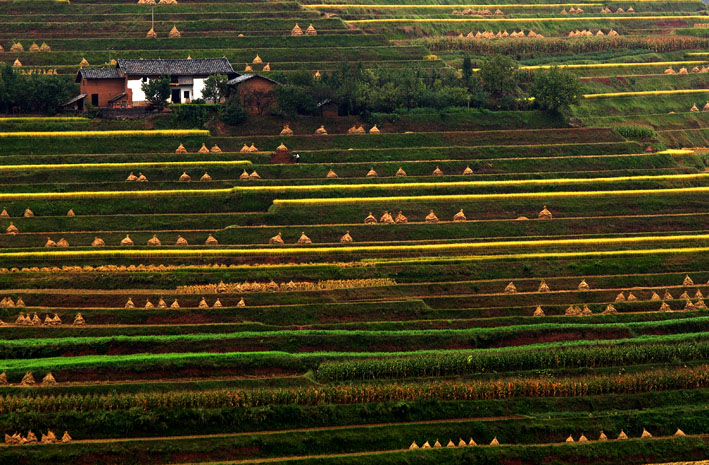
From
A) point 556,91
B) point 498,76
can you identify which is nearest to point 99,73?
point 498,76

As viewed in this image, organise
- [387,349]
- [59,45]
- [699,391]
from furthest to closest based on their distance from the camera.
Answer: [59,45]
[387,349]
[699,391]

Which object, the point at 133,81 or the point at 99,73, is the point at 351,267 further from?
the point at 99,73

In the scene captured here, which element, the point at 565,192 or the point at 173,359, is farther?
the point at 565,192

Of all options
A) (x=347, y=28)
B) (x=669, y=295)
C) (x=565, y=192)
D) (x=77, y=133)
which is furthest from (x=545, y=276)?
(x=347, y=28)

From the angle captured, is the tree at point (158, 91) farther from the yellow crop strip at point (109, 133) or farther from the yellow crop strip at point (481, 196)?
the yellow crop strip at point (481, 196)

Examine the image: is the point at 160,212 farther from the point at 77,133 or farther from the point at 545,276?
the point at 545,276

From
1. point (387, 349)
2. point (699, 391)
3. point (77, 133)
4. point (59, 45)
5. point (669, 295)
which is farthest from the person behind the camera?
point (59, 45)
